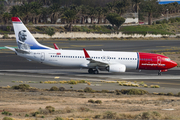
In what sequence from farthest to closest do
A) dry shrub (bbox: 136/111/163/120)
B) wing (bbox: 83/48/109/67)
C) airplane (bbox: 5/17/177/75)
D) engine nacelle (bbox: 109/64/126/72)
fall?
airplane (bbox: 5/17/177/75), wing (bbox: 83/48/109/67), engine nacelle (bbox: 109/64/126/72), dry shrub (bbox: 136/111/163/120)

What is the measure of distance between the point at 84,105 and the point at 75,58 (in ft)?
72.5

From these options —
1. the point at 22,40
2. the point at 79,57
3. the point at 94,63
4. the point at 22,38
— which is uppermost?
the point at 22,38

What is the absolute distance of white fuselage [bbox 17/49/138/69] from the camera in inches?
1823

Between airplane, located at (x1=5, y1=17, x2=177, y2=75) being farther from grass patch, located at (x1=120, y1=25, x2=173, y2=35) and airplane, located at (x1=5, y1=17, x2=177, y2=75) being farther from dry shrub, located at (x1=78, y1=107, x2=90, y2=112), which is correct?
grass patch, located at (x1=120, y1=25, x2=173, y2=35)

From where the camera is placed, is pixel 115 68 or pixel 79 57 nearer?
pixel 115 68

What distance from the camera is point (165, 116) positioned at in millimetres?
20578

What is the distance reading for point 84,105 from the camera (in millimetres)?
25219

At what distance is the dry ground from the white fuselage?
14391mm

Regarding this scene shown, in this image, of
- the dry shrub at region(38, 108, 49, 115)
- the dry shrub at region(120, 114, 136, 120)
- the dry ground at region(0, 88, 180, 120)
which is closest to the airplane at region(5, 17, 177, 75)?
the dry ground at region(0, 88, 180, 120)

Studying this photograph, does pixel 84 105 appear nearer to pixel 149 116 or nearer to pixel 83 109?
pixel 83 109

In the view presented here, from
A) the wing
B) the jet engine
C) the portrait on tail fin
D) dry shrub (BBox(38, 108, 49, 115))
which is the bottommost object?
A: dry shrub (BBox(38, 108, 49, 115))

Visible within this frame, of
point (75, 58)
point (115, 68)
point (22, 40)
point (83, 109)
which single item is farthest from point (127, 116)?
point (22, 40)

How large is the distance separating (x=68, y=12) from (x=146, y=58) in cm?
9779

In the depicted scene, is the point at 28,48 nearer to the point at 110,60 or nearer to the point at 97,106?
the point at 110,60
